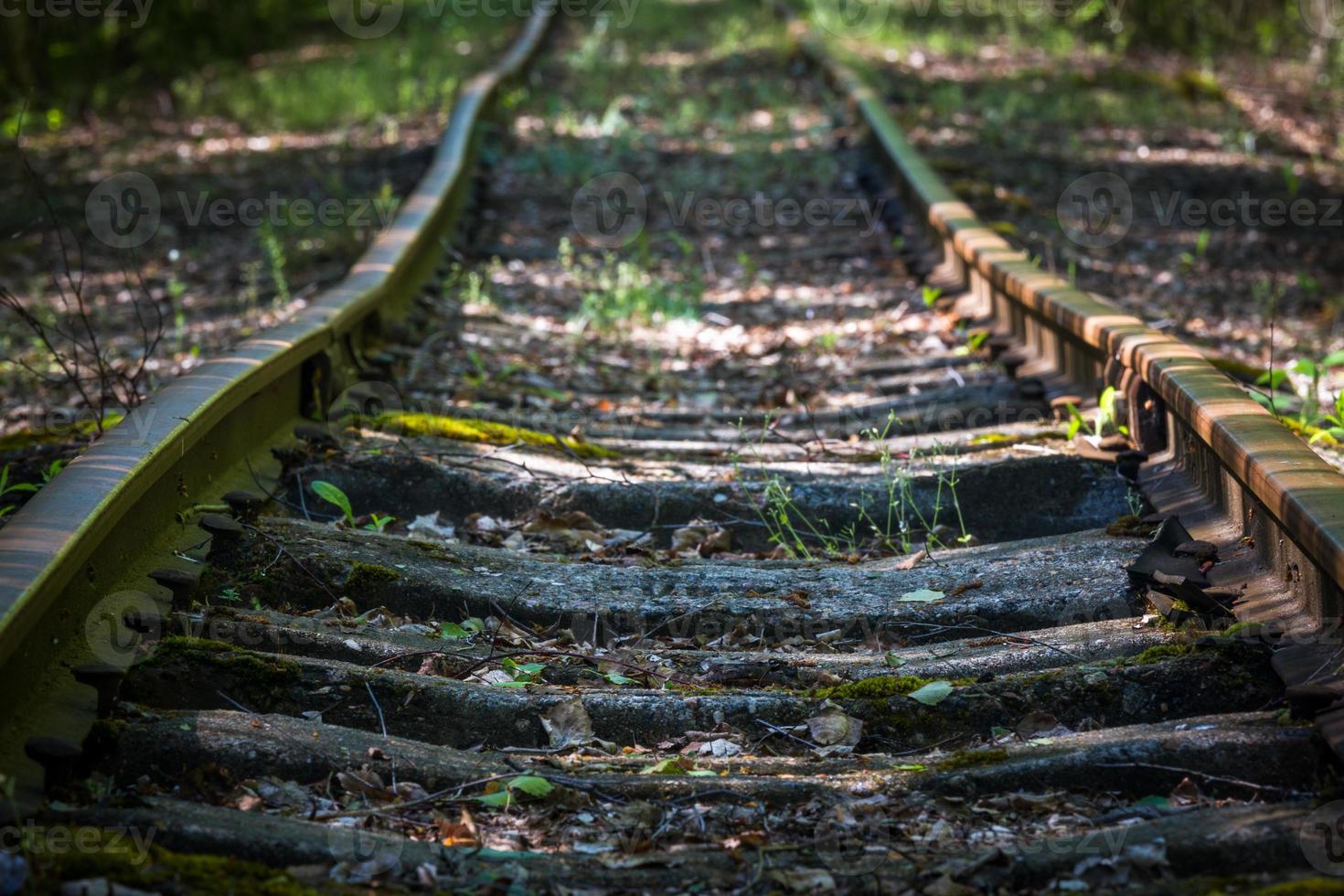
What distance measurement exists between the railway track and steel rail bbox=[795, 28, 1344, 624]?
0.02 metres

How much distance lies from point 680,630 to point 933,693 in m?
0.70

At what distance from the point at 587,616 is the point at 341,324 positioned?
1.97 meters

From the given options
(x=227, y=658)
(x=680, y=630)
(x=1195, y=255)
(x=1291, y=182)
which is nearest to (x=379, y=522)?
(x=680, y=630)

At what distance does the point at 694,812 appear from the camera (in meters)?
2.51

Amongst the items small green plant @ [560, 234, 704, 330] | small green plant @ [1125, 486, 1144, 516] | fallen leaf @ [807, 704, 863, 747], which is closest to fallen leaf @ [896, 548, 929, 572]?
small green plant @ [1125, 486, 1144, 516]

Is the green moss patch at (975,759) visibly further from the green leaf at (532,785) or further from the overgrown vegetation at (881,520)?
the overgrown vegetation at (881,520)

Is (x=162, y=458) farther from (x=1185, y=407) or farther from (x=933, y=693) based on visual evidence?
(x=1185, y=407)

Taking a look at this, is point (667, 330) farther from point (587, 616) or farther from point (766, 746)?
point (766, 746)

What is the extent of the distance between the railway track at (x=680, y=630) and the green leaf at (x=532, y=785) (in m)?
0.01

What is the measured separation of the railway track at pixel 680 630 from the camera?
2.34 m

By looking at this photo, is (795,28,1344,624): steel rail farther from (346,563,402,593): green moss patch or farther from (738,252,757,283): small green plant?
(346,563,402,593): green moss patch

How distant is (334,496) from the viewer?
3.91 m

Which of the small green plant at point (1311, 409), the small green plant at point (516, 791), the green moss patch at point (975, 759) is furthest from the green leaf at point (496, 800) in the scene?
the small green plant at point (1311, 409)

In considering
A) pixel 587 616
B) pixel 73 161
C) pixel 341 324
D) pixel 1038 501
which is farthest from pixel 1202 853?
pixel 73 161
